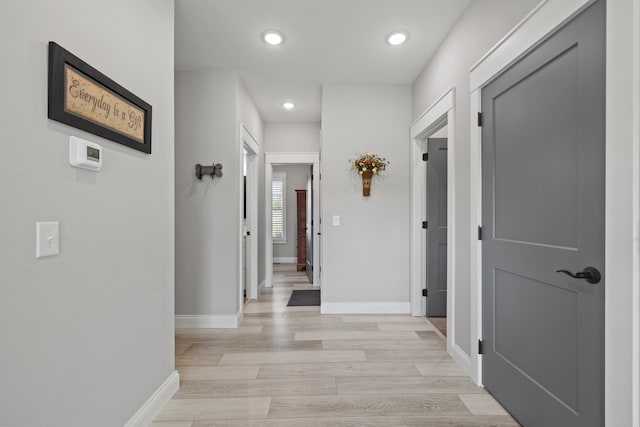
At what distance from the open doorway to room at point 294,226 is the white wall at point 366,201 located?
0.79 metres

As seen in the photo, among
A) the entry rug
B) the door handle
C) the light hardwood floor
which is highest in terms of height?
the door handle

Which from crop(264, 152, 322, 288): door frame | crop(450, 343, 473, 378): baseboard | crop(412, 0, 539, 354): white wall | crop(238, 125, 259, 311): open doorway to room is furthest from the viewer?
crop(264, 152, 322, 288): door frame

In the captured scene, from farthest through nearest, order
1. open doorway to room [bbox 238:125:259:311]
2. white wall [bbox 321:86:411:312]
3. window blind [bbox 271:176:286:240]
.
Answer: window blind [bbox 271:176:286:240] → open doorway to room [bbox 238:125:259:311] → white wall [bbox 321:86:411:312]

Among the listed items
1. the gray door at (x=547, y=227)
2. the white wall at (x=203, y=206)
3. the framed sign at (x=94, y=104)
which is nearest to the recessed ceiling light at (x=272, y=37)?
the white wall at (x=203, y=206)

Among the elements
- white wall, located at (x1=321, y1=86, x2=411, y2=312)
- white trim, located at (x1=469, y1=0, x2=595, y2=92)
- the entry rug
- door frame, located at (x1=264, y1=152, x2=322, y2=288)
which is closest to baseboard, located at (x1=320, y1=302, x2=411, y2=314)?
white wall, located at (x1=321, y1=86, x2=411, y2=312)

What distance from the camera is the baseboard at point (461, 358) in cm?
233

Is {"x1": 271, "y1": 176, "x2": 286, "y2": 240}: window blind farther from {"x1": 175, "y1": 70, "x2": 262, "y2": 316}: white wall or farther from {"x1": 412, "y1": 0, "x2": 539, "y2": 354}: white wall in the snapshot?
{"x1": 412, "y1": 0, "x2": 539, "y2": 354}: white wall

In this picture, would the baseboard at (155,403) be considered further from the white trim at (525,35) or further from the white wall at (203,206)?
the white trim at (525,35)

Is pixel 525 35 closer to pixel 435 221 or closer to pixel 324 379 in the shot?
pixel 435 221

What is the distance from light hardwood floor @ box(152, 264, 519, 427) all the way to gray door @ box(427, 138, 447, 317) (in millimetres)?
430

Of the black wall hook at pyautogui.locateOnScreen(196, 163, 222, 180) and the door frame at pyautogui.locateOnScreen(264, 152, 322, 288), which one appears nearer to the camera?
the black wall hook at pyautogui.locateOnScreen(196, 163, 222, 180)

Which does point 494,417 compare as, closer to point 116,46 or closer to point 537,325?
point 537,325

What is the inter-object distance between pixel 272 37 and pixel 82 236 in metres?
2.17

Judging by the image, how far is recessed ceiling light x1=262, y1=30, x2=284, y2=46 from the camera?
2703 mm
